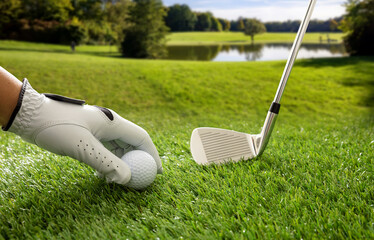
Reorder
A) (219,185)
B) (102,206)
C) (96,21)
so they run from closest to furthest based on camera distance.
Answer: (102,206) < (219,185) < (96,21)

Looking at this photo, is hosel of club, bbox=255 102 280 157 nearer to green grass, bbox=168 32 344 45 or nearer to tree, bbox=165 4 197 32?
green grass, bbox=168 32 344 45

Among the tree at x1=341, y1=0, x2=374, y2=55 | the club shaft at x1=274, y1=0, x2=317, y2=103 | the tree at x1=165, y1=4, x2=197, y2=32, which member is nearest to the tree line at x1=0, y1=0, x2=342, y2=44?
the tree at x1=341, y1=0, x2=374, y2=55

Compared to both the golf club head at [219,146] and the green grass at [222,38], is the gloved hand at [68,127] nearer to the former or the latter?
the golf club head at [219,146]

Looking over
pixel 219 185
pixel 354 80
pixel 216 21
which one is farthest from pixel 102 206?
pixel 216 21

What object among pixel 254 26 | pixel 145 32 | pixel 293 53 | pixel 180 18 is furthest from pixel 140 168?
pixel 180 18

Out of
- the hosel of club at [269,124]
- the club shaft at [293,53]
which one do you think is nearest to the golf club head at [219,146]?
the hosel of club at [269,124]

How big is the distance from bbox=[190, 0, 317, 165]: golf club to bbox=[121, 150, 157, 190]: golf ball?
51cm

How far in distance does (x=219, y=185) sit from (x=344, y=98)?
11385mm

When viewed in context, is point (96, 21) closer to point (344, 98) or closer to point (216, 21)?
point (216, 21)

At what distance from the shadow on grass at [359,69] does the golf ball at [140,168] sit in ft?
35.8

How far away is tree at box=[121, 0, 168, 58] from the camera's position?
22766 mm

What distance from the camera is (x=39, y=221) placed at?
1902mm

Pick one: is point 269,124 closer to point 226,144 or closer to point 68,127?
point 226,144

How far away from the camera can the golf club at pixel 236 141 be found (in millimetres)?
2611
